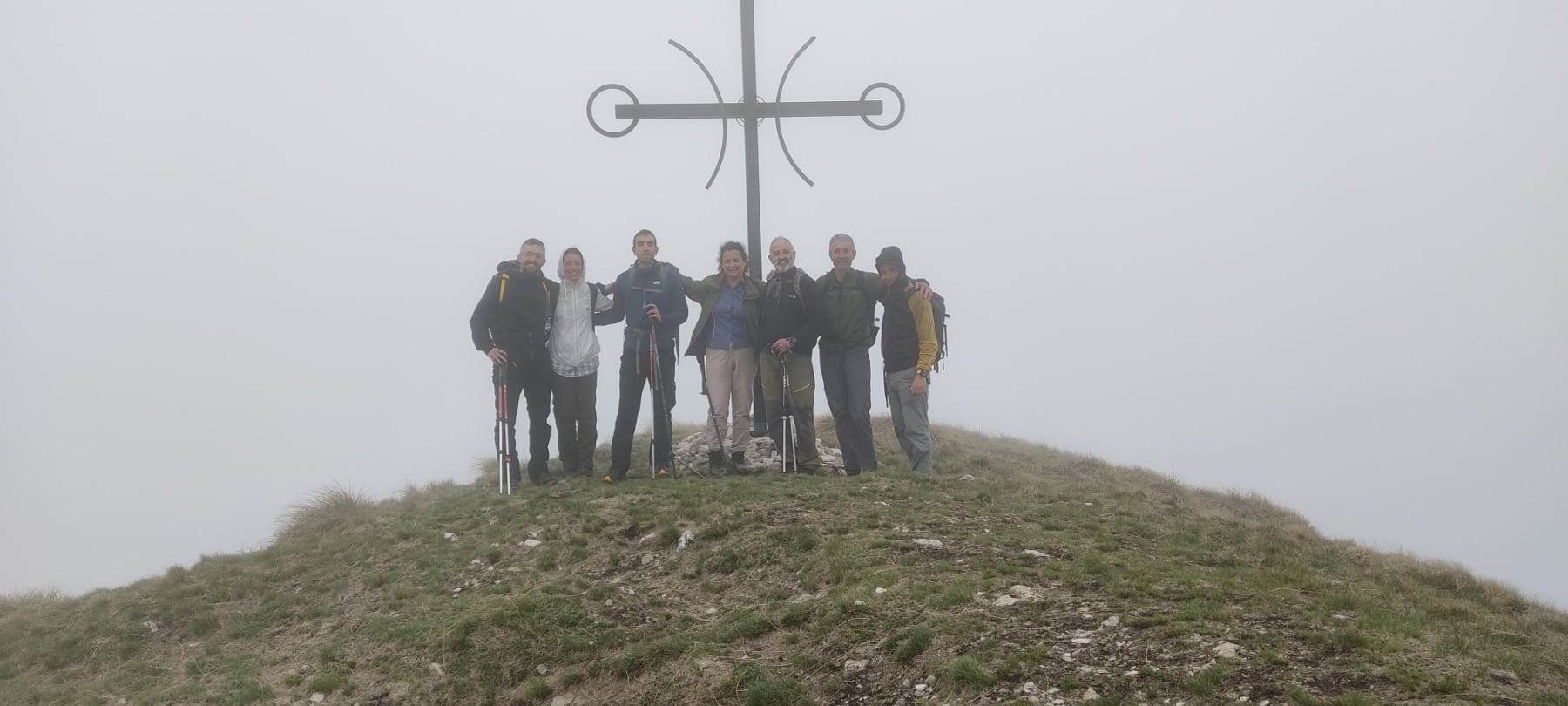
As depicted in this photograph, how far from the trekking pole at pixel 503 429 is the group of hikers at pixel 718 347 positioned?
0.6 inches

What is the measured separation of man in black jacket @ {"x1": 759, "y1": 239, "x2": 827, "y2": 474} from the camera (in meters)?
10.5

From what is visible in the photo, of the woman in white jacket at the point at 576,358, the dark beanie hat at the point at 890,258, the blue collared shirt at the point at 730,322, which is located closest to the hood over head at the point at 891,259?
the dark beanie hat at the point at 890,258

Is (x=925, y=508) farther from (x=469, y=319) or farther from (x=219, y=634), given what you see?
(x=219, y=634)

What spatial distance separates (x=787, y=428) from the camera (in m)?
11.1

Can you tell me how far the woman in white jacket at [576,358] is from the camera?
10570 millimetres

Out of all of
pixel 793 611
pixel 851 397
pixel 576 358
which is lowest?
pixel 793 611

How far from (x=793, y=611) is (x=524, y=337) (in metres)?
4.93

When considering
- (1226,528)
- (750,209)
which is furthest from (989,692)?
(750,209)

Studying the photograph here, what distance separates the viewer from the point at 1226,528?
8.50 m

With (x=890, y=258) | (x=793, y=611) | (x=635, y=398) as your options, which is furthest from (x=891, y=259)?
(x=793, y=611)

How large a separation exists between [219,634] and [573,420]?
376cm

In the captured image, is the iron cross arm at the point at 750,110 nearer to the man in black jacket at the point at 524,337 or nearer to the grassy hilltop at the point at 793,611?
the man in black jacket at the point at 524,337

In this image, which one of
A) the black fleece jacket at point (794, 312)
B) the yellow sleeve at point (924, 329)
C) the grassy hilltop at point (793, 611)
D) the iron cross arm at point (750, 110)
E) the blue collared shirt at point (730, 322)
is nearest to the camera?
the grassy hilltop at point (793, 611)

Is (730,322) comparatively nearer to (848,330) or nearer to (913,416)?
(848,330)
